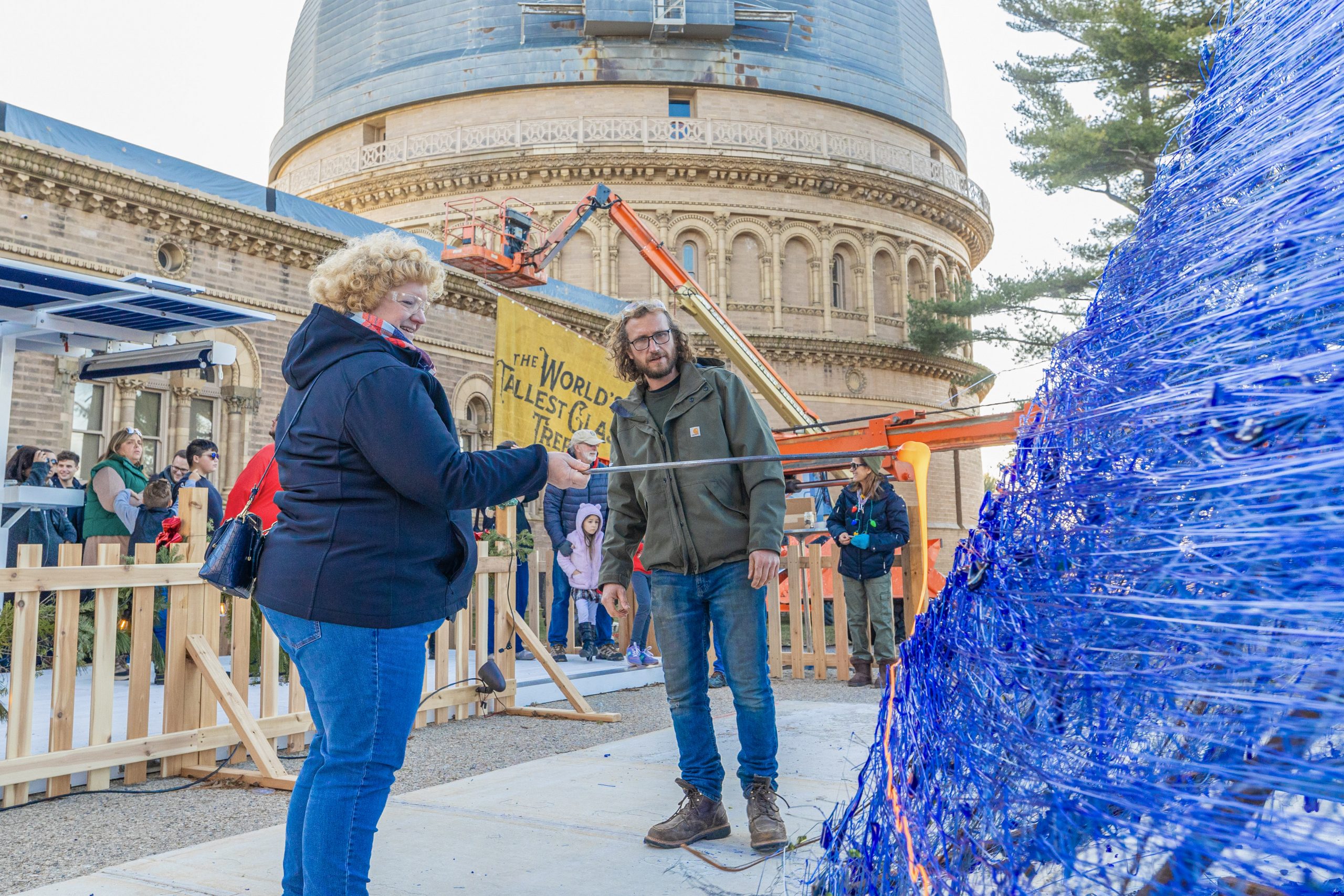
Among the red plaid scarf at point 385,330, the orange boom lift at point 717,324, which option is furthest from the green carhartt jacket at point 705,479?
the orange boom lift at point 717,324

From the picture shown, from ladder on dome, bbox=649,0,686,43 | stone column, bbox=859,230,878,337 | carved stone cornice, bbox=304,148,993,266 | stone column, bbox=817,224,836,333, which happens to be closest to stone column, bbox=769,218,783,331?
carved stone cornice, bbox=304,148,993,266

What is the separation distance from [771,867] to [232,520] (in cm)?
214

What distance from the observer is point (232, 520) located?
9.56ft

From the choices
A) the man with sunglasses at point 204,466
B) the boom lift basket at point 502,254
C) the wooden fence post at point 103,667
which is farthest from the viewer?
the boom lift basket at point 502,254

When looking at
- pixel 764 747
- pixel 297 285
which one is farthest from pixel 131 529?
pixel 297 285

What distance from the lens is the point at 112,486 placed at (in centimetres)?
872

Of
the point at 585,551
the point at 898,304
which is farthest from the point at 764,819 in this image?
the point at 898,304

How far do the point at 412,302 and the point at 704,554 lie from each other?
156cm

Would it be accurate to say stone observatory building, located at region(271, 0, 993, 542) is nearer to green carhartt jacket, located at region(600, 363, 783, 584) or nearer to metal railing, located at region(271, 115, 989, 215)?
metal railing, located at region(271, 115, 989, 215)

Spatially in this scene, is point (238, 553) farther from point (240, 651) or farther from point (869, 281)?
point (869, 281)

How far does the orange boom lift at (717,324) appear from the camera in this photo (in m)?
11.0

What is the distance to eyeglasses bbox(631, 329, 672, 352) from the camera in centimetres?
400

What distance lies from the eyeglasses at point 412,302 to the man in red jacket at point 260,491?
59cm

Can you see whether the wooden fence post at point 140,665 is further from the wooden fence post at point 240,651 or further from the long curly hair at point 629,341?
the long curly hair at point 629,341
